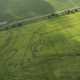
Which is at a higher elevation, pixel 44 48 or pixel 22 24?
pixel 22 24

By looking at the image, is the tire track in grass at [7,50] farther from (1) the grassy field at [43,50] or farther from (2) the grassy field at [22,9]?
(2) the grassy field at [22,9]

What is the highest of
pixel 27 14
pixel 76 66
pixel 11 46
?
pixel 27 14

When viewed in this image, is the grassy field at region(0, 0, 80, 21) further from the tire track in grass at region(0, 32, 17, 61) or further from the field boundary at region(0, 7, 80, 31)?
the tire track in grass at region(0, 32, 17, 61)

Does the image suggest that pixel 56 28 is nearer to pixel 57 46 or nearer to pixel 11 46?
pixel 57 46

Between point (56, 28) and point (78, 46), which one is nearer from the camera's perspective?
point (78, 46)

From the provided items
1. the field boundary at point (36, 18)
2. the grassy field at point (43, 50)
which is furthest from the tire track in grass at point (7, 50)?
the field boundary at point (36, 18)

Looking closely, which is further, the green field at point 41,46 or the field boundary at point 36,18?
the field boundary at point 36,18

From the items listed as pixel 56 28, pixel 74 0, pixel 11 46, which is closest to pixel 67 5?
pixel 74 0

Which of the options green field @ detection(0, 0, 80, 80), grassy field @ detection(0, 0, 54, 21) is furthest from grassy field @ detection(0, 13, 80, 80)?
grassy field @ detection(0, 0, 54, 21)
